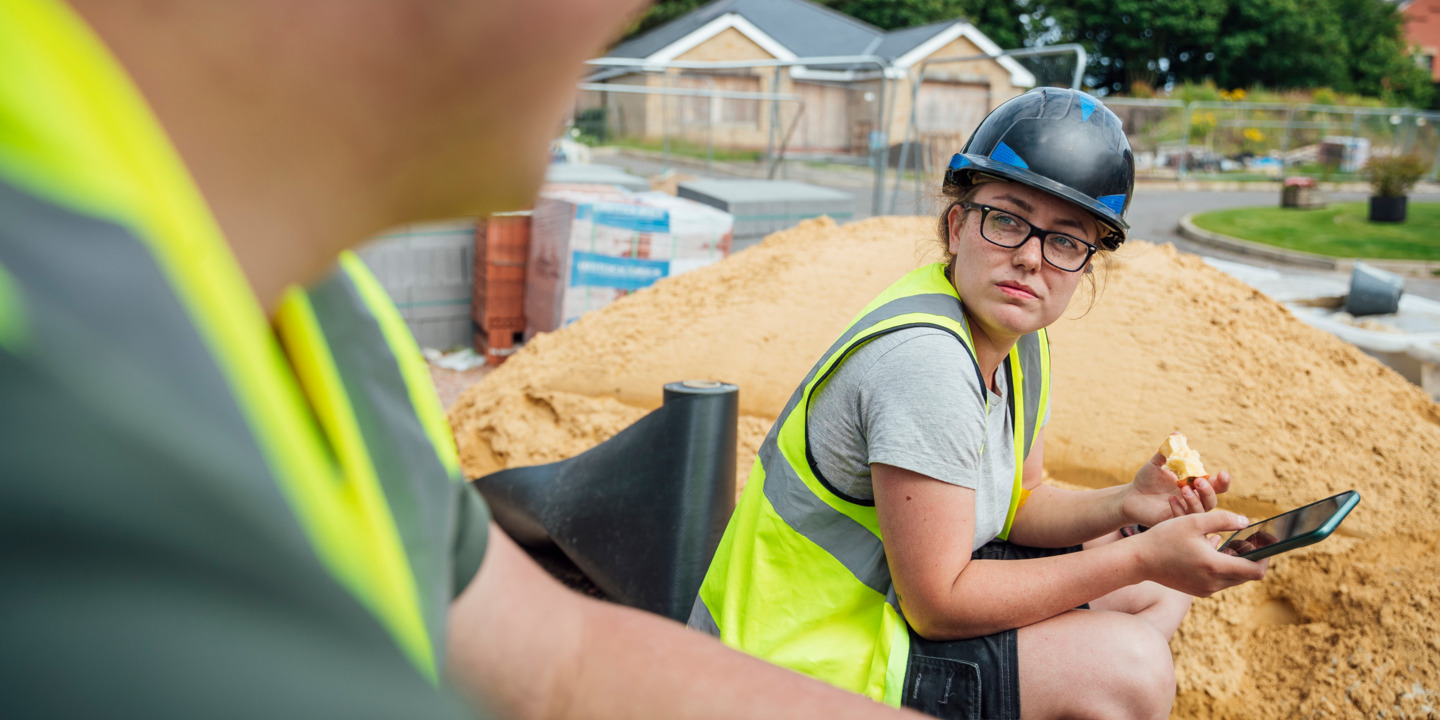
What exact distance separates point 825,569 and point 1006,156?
1.00 metres

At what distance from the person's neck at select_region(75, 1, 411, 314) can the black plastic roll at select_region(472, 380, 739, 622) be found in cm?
262

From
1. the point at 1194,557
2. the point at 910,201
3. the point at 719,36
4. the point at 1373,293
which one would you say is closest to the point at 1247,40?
the point at 719,36

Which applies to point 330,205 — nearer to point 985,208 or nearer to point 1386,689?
point 985,208

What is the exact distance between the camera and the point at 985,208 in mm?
2115

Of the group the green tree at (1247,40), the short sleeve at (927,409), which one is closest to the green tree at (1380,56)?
the green tree at (1247,40)

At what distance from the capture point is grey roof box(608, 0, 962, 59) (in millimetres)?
35281

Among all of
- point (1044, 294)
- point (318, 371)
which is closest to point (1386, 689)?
point (1044, 294)

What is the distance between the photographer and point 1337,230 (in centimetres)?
1535

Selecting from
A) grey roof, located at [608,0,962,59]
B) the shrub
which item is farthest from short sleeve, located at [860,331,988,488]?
grey roof, located at [608,0,962,59]

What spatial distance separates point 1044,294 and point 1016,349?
0.31 meters

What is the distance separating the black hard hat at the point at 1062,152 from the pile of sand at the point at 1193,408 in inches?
25.6

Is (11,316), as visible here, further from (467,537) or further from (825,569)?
(825,569)

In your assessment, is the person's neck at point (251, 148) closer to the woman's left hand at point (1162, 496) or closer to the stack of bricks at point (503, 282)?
the woman's left hand at point (1162, 496)

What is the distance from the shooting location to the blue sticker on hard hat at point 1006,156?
2.06 m
